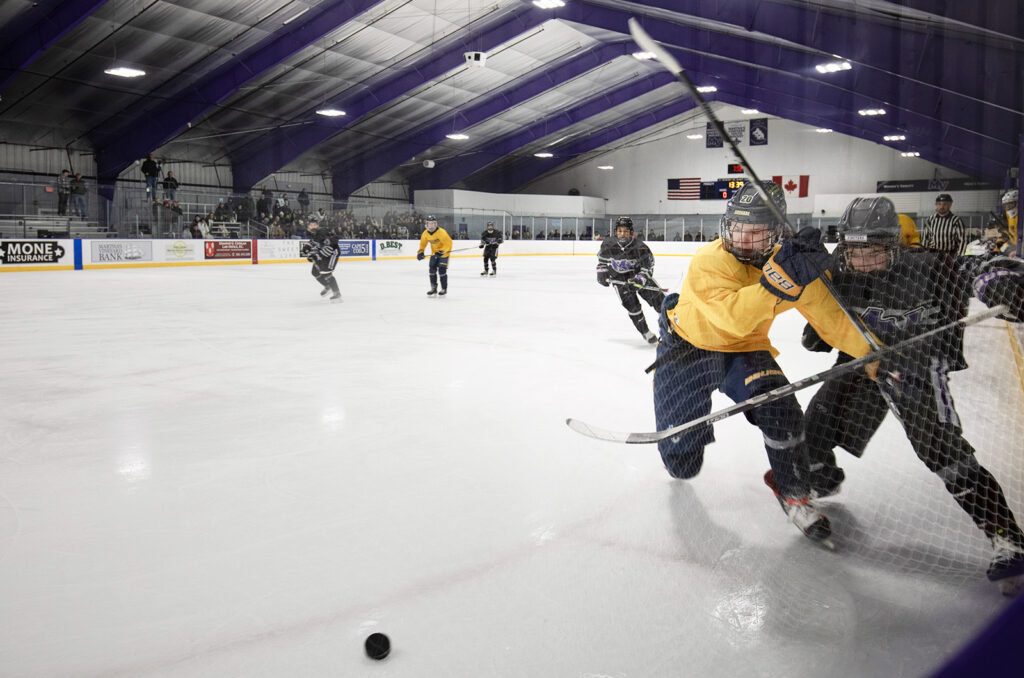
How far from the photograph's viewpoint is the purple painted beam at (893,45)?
25.8ft

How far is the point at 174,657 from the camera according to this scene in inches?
59.1

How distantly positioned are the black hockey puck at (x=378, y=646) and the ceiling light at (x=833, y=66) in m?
12.1

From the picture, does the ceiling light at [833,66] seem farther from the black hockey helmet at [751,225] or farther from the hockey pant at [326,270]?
the black hockey helmet at [751,225]

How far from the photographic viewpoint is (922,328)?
78.6 inches

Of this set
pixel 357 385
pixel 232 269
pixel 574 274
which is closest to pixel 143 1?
pixel 232 269

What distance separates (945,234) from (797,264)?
3.64ft

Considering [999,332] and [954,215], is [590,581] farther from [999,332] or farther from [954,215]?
[999,332]

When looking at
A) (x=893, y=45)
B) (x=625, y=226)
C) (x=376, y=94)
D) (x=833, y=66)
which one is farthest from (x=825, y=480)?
(x=376, y=94)

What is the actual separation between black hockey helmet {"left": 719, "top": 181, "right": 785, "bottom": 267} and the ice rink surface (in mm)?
849

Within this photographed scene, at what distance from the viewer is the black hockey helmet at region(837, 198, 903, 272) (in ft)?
6.39

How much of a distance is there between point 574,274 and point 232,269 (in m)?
7.68

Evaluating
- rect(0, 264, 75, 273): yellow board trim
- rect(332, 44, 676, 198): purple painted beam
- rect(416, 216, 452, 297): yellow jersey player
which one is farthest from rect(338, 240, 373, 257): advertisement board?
rect(416, 216, 452, 297): yellow jersey player

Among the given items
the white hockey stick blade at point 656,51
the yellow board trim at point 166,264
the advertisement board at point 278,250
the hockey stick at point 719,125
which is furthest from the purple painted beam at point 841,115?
the white hockey stick blade at point 656,51

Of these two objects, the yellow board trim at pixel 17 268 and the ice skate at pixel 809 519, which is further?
the yellow board trim at pixel 17 268
